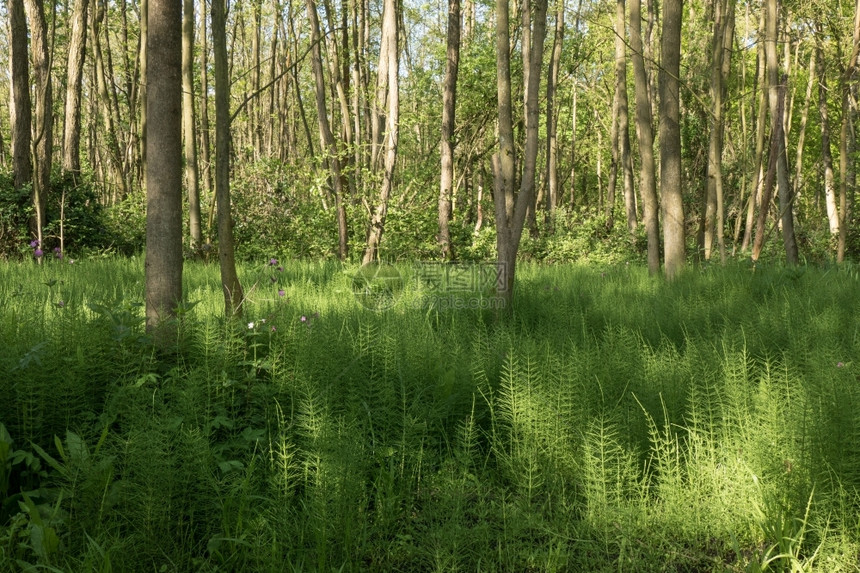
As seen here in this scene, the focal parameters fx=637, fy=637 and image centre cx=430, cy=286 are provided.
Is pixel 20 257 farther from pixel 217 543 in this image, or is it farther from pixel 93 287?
pixel 217 543

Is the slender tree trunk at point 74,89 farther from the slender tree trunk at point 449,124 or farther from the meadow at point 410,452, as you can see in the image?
the meadow at point 410,452

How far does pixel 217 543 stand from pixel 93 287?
4.65 metres

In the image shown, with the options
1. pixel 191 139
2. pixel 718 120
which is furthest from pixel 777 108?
pixel 191 139

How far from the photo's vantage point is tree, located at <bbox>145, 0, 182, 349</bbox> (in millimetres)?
3637

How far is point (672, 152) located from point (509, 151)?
3.87 meters

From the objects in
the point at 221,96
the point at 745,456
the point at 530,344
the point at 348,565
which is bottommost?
the point at 348,565

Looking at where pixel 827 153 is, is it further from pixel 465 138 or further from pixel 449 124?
pixel 449 124

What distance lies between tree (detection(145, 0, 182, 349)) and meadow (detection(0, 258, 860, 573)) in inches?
5.8

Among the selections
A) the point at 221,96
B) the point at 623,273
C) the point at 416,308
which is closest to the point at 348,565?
the point at 221,96

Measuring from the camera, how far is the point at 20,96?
10.2m

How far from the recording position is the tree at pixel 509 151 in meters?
5.14

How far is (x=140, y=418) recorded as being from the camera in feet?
9.27

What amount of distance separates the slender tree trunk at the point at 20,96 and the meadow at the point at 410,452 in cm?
747

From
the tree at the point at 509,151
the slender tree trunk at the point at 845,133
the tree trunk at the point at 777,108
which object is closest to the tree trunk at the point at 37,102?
the tree at the point at 509,151
